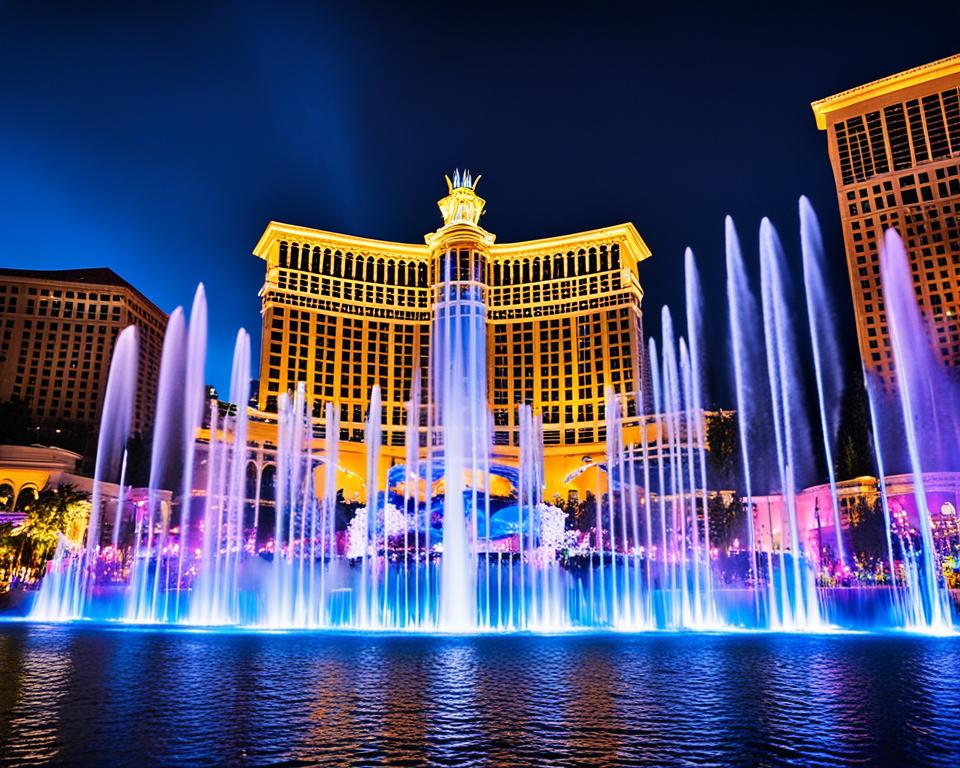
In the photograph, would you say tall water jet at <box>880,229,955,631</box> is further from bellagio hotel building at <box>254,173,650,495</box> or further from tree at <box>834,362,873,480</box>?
bellagio hotel building at <box>254,173,650,495</box>

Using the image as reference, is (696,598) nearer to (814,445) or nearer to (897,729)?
(897,729)

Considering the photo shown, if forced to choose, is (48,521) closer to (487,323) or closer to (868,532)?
(868,532)

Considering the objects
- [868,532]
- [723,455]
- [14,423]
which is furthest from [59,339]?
[868,532]

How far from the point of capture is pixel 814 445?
67.8 metres

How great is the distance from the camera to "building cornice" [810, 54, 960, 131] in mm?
80500

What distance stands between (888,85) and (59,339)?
105 meters

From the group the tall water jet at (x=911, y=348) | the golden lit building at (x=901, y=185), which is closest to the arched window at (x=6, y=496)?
the tall water jet at (x=911, y=348)

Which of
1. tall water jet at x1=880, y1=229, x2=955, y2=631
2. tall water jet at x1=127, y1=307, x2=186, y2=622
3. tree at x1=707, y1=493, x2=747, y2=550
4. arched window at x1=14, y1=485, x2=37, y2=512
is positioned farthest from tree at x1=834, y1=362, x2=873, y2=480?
arched window at x1=14, y1=485, x2=37, y2=512

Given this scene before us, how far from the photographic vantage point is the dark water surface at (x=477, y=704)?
688cm

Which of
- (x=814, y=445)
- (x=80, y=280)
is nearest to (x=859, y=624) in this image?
(x=814, y=445)

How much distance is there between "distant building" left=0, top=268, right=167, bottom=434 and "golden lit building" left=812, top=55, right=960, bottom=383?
91416 millimetres

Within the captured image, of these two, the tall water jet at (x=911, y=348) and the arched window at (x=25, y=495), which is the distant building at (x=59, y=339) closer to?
the arched window at (x=25, y=495)

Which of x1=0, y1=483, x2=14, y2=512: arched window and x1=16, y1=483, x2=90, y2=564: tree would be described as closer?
x1=16, y1=483, x2=90, y2=564: tree

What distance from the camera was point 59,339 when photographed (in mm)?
98562
